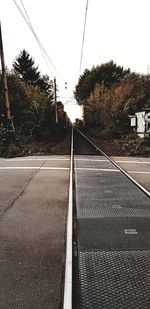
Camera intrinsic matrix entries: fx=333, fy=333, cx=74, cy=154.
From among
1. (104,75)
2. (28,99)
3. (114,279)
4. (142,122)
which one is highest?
(104,75)

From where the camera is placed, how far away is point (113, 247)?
16.2 ft

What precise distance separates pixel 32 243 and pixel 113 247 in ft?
4.14

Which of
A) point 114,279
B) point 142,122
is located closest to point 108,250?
point 114,279

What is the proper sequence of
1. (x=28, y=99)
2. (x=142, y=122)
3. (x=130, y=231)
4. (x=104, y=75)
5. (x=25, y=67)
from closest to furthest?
1. (x=130, y=231)
2. (x=142, y=122)
3. (x=28, y=99)
4. (x=25, y=67)
5. (x=104, y=75)

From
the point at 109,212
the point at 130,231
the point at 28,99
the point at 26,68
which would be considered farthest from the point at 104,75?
the point at 130,231

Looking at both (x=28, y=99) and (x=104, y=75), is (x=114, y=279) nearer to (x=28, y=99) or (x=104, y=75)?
(x=28, y=99)

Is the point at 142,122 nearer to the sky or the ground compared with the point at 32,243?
nearer to the sky

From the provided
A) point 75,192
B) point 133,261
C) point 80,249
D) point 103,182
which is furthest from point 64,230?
point 103,182

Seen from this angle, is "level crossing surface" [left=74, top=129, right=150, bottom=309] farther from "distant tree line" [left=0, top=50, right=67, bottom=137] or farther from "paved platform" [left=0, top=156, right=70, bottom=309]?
"distant tree line" [left=0, top=50, right=67, bottom=137]

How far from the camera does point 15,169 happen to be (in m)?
13.6

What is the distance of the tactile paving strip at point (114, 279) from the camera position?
3.46m

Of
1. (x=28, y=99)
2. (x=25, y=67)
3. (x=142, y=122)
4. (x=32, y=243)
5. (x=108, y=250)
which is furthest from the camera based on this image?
(x=25, y=67)

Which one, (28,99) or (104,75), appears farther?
(104,75)

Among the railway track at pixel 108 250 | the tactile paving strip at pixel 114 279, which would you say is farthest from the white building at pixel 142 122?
the tactile paving strip at pixel 114 279
